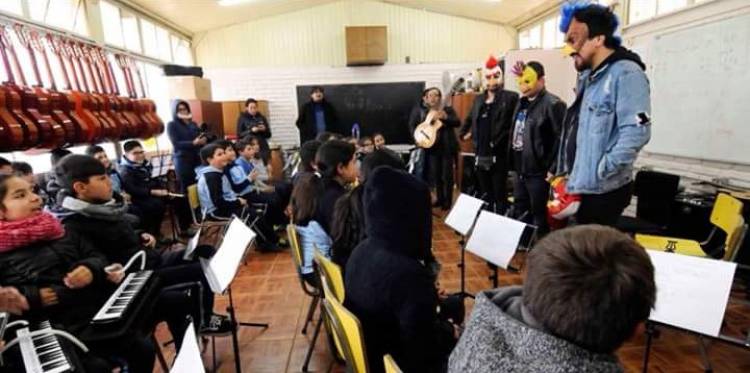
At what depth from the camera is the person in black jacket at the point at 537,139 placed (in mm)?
2902

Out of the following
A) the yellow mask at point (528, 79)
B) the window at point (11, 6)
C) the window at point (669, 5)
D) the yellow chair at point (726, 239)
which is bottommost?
the yellow chair at point (726, 239)

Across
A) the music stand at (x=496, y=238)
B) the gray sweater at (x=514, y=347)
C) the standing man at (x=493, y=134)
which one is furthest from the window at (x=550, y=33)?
the gray sweater at (x=514, y=347)

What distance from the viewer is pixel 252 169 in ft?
14.7

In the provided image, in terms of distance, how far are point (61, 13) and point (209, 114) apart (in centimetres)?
217

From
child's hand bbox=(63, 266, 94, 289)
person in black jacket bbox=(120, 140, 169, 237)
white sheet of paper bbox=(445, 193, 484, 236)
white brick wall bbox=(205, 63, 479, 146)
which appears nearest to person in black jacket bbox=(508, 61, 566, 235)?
white sheet of paper bbox=(445, 193, 484, 236)

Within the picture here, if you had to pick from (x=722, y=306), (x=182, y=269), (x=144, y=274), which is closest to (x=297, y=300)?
(x=182, y=269)

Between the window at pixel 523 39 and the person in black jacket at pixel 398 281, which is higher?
the window at pixel 523 39

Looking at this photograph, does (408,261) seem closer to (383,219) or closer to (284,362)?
(383,219)

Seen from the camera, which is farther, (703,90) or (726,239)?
(703,90)

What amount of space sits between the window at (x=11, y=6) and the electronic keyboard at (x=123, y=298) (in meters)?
3.02

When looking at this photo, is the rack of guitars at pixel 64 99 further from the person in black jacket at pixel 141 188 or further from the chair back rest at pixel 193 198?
the chair back rest at pixel 193 198

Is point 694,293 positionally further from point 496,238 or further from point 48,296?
point 48,296

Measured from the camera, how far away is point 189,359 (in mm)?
925

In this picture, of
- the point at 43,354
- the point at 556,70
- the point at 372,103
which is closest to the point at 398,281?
the point at 43,354
